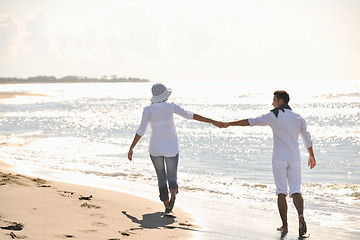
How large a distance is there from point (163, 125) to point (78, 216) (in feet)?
5.79

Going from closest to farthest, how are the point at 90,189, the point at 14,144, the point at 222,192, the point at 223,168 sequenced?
1. the point at 90,189
2. the point at 222,192
3. the point at 223,168
4. the point at 14,144

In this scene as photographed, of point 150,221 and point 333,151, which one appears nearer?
point 150,221

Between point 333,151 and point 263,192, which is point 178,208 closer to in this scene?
point 263,192

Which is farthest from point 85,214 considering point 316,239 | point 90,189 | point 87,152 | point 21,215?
point 87,152

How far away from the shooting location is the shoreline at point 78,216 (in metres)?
5.50

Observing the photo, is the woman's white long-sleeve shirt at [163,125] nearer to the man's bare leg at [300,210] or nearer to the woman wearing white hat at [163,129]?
the woman wearing white hat at [163,129]

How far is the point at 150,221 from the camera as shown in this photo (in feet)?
21.6

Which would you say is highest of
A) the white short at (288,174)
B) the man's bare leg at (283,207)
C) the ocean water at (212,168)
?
the white short at (288,174)

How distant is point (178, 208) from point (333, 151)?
10565 mm

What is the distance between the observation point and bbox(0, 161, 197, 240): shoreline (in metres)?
5.50

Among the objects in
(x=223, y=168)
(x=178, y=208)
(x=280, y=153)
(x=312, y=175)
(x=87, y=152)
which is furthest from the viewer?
(x=87, y=152)

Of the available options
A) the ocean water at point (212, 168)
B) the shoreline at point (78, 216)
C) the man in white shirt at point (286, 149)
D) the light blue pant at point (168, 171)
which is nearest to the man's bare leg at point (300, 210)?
the man in white shirt at point (286, 149)

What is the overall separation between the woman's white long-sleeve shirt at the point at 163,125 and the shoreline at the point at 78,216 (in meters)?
0.93

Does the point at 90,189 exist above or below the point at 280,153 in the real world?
below
